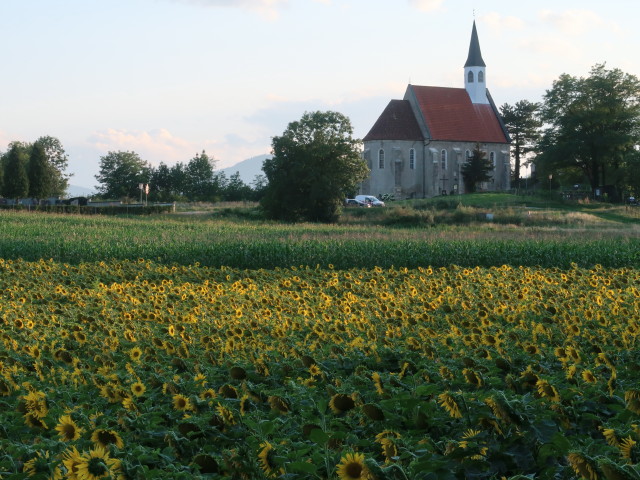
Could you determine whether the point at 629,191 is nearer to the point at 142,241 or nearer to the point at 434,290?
the point at 142,241

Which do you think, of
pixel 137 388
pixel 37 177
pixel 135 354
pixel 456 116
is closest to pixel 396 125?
pixel 456 116

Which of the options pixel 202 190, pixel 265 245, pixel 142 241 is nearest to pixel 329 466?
pixel 265 245

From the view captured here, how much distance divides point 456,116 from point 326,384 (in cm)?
8677

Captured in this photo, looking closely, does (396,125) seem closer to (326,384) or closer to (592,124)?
(592,124)

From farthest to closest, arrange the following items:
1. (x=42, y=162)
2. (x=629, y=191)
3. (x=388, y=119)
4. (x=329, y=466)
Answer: (x=388, y=119) < (x=629, y=191) < (x=42, y=162) < (x=329, y=466)

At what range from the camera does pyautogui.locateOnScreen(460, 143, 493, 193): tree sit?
8338 cm

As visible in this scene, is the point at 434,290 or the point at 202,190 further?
the point at 202,190

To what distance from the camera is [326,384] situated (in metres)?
6.25

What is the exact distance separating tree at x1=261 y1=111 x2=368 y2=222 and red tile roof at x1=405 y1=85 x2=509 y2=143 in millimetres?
31039

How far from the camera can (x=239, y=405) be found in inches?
226

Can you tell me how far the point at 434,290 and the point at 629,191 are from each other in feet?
255

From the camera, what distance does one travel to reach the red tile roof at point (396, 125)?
87.5 m

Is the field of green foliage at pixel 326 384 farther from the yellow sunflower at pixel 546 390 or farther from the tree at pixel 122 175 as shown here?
the tree at pixel 122 175

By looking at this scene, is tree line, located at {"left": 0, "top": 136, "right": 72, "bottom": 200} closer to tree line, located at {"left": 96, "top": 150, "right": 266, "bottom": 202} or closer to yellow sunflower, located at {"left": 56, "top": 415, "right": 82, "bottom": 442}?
tree line, located at {"left": 96, "top": 150, "right": 266, "bottom": 202}
